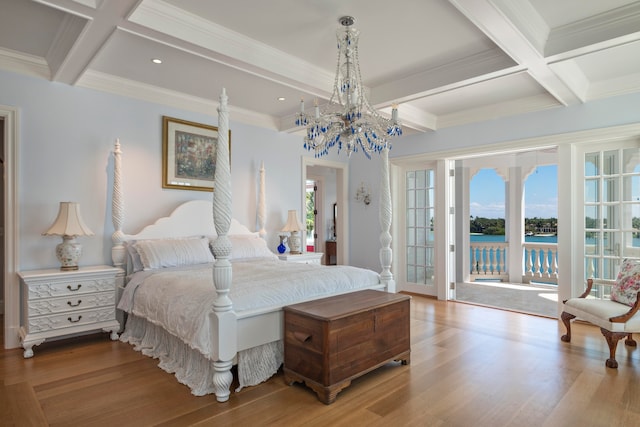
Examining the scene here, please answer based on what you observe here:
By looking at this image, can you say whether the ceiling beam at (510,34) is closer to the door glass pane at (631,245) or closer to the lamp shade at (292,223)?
the door glass pane at (631,245)

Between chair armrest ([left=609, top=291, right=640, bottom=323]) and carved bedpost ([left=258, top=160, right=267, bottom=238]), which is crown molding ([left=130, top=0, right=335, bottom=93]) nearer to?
carved bedpost ([left=258, top=160, right=267, bottom=238])

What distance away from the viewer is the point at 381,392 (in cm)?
255

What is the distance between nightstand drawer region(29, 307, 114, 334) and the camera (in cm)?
317

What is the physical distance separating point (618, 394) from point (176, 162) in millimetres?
4505

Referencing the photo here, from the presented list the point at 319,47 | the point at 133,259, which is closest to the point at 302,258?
the point at 133,259

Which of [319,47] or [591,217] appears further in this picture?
[591,217]

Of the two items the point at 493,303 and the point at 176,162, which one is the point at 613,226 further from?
the point at 176,162

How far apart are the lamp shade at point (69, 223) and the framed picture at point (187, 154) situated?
39.6 inches

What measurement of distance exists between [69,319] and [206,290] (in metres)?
1.58

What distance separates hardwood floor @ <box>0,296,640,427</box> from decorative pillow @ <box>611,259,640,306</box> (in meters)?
0.46

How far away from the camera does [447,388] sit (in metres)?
2.60

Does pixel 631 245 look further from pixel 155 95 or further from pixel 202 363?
pixel 155 95

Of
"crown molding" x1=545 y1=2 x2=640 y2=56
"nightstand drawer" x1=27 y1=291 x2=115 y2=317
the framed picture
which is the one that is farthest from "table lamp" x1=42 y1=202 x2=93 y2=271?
"crown molding" x1=545 y1=2 x2=640 y2=56

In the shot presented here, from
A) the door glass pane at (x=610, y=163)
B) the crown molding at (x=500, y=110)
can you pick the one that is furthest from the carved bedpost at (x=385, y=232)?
the door glass pane at (x=610, y=163)
